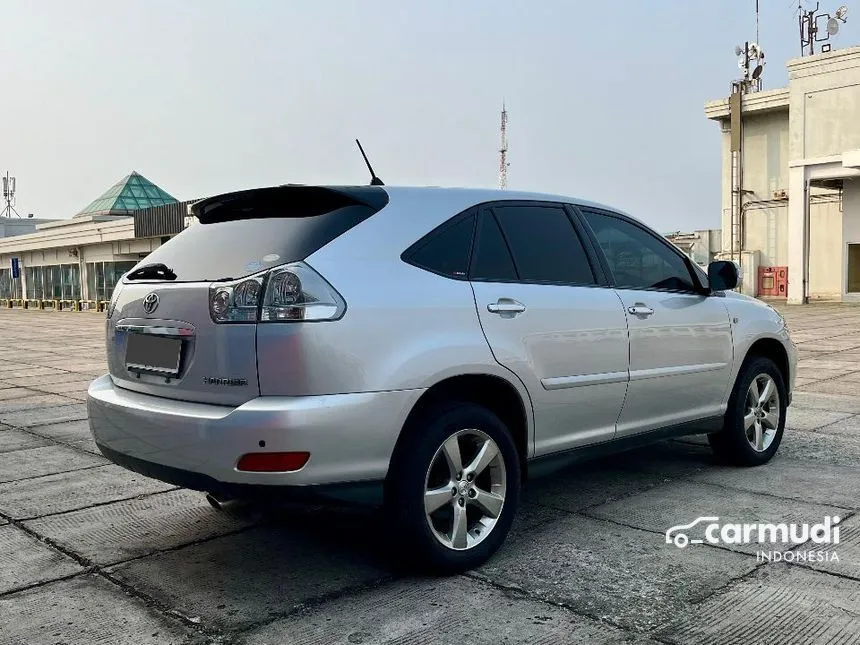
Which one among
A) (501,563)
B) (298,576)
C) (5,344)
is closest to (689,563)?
(501,563)

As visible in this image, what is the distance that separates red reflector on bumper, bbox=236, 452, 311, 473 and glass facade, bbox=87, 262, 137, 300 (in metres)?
40.4

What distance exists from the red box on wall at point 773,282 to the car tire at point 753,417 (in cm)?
3323

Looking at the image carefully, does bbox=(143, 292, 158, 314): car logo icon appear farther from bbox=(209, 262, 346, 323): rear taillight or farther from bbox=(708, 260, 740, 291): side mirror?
bbox=(708, 260, 740, 291): side mirror

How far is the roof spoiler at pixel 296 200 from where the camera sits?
11.7 feet

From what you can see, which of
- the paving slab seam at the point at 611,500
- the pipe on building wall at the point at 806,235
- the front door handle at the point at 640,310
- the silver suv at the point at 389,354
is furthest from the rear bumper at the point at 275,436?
the pipe on building wall at the point at 806,235

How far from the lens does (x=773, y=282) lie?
3675 cm

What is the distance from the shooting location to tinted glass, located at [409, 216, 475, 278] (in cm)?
366

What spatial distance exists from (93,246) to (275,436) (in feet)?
148

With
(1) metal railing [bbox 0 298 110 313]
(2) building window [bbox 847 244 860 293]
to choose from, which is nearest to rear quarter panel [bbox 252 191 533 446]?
(2) building window [bbox 847 244 860 293]

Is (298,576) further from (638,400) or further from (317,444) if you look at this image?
(638,400)

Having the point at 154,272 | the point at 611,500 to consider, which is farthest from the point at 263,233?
the point at 611,500

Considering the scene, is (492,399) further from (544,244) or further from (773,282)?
(773,282)

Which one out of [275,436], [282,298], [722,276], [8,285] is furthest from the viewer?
[8,285]

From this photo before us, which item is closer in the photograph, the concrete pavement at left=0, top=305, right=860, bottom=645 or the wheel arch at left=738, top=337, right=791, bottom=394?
the concrete pavement at left=0, top=305, right=860, bottom=645
